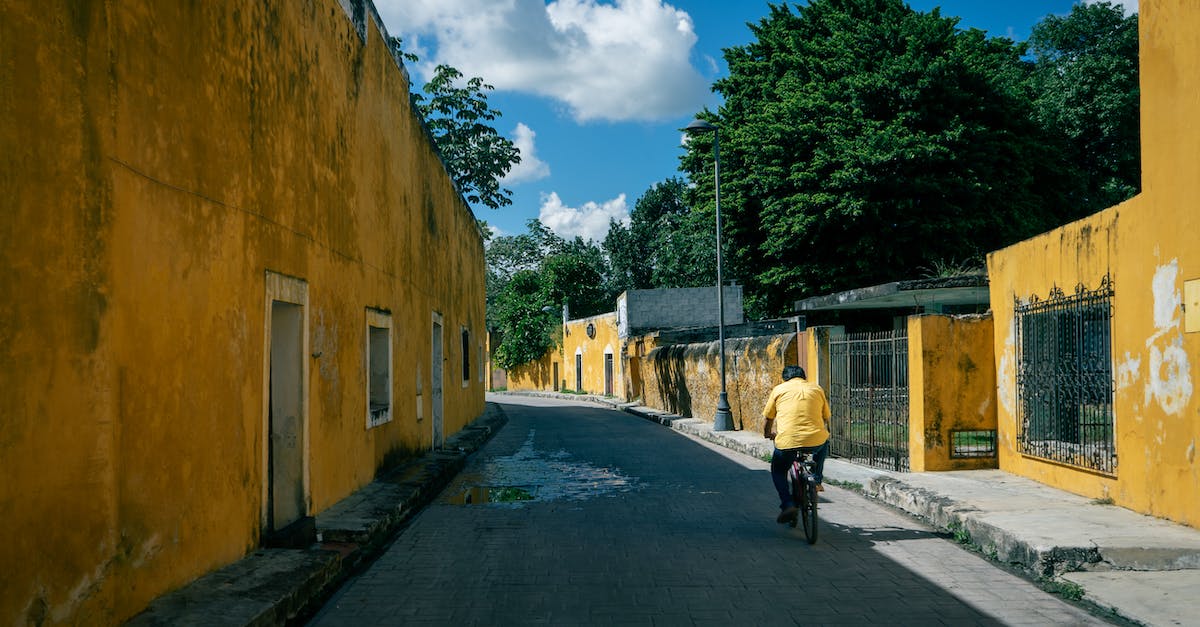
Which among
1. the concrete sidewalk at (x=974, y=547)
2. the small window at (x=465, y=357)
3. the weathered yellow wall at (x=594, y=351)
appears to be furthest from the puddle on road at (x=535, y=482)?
the weathered yellow wall at (x=594, y=351)

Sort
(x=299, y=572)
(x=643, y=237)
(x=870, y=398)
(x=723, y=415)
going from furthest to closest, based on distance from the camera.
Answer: (x=643, y=237)
(x=723, y=415)
(x=870, y=398)
(x=299, y=572)

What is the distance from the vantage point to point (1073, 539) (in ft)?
21.8

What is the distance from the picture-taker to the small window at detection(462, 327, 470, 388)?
66.5ft

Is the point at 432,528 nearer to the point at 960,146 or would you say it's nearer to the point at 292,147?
the point at 292,147

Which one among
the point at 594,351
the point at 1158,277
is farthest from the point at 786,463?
the point at 594,351

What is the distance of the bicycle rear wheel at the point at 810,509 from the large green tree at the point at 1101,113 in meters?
23.5

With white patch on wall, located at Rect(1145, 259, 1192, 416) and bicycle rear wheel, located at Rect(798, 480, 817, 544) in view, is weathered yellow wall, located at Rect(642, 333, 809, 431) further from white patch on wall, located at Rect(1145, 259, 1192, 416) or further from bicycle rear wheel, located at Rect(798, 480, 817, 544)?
bicycle rear wheel, located at Rect(798, 480, 817, 544)

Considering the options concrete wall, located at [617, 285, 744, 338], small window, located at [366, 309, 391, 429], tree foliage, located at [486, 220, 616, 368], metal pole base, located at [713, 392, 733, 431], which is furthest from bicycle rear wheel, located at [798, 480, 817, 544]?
tree foliage, located at [486, 220, 616, 368]

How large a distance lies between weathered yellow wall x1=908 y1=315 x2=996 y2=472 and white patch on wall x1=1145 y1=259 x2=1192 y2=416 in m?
3.02

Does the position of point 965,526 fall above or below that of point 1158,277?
below

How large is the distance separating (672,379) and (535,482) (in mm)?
15114

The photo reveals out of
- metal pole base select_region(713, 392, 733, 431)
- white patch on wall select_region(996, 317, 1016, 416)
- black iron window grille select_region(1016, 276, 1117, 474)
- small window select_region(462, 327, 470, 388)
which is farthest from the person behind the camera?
small window select_region(462, 327, 470, 388)

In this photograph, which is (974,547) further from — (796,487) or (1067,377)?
(1067,377)

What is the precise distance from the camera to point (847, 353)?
42.9 feet
